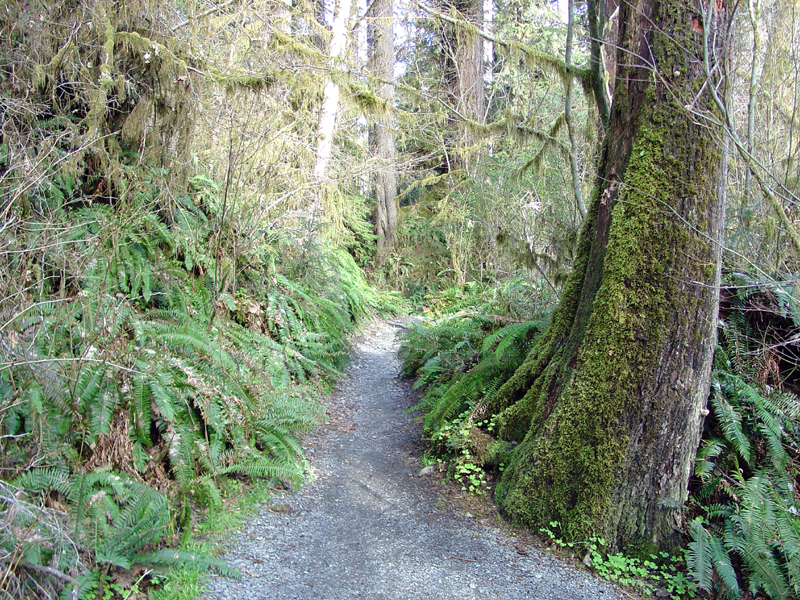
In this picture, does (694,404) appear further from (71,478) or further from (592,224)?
(71,478)

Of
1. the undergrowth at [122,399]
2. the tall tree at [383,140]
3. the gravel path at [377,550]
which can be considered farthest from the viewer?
the tall tree at [383,140]

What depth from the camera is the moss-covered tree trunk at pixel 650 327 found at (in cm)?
380

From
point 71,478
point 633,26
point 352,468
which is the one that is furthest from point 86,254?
point 633,26

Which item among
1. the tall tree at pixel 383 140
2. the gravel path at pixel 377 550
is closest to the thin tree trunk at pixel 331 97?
the tall tree at pixel 383 140

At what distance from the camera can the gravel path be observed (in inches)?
131

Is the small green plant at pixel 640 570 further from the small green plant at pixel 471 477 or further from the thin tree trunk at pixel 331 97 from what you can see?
the thin tree trunk at pixel 331 97

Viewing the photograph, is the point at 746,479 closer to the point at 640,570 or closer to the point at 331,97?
the point at 640,570

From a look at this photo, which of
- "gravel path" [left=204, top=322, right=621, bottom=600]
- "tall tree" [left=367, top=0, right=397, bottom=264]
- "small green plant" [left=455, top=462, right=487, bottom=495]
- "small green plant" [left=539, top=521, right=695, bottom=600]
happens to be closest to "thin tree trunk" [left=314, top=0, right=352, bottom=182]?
"tall tree" [left=367, top=0, right=397, bottom=264]

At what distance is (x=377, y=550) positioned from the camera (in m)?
3.76

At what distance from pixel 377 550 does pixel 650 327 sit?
99.6 inches

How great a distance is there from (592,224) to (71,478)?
4308mm

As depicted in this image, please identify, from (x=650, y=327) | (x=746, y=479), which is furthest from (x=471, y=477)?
(x=746, y=479)

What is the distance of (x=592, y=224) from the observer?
4652mm

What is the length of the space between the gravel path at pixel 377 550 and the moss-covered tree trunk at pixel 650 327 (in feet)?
1.49
